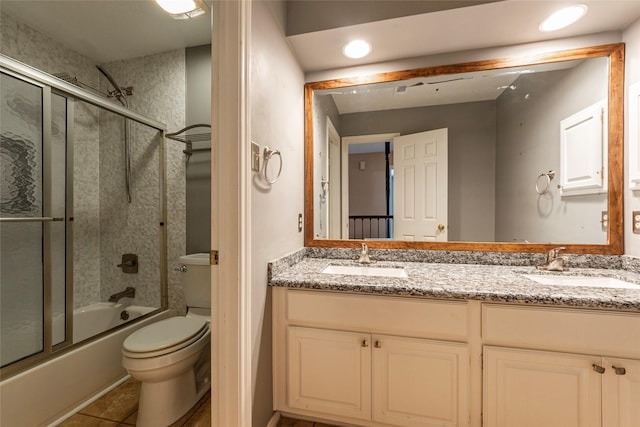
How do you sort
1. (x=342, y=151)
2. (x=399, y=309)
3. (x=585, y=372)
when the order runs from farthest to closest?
(x=342, y=151)
(x=399, y=309)
(x=585, y=372)

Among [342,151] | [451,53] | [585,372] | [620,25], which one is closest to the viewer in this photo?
[585,372]

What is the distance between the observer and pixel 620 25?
1305 mm

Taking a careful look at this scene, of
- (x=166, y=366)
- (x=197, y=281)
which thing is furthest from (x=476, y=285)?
(x=197, y=281)

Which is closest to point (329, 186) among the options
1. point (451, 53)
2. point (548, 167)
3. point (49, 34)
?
point (451, 53)

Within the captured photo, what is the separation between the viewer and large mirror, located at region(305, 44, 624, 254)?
54.2 inches

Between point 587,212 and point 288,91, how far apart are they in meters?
1.77

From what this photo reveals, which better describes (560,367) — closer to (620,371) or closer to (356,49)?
(620,371)

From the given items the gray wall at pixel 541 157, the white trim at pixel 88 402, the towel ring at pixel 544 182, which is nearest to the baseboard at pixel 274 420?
the white trim at pixel 88 402

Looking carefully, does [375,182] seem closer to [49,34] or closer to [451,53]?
[451,53]

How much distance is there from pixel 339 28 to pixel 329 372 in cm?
170

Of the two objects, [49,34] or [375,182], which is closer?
[375,182]

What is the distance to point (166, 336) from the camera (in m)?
1.40

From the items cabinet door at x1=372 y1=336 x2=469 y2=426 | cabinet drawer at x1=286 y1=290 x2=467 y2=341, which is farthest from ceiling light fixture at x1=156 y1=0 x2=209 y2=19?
cabinet door at x1=372 y1=336 x2=469 y2=426

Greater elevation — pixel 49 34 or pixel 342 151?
pixel 49 34
